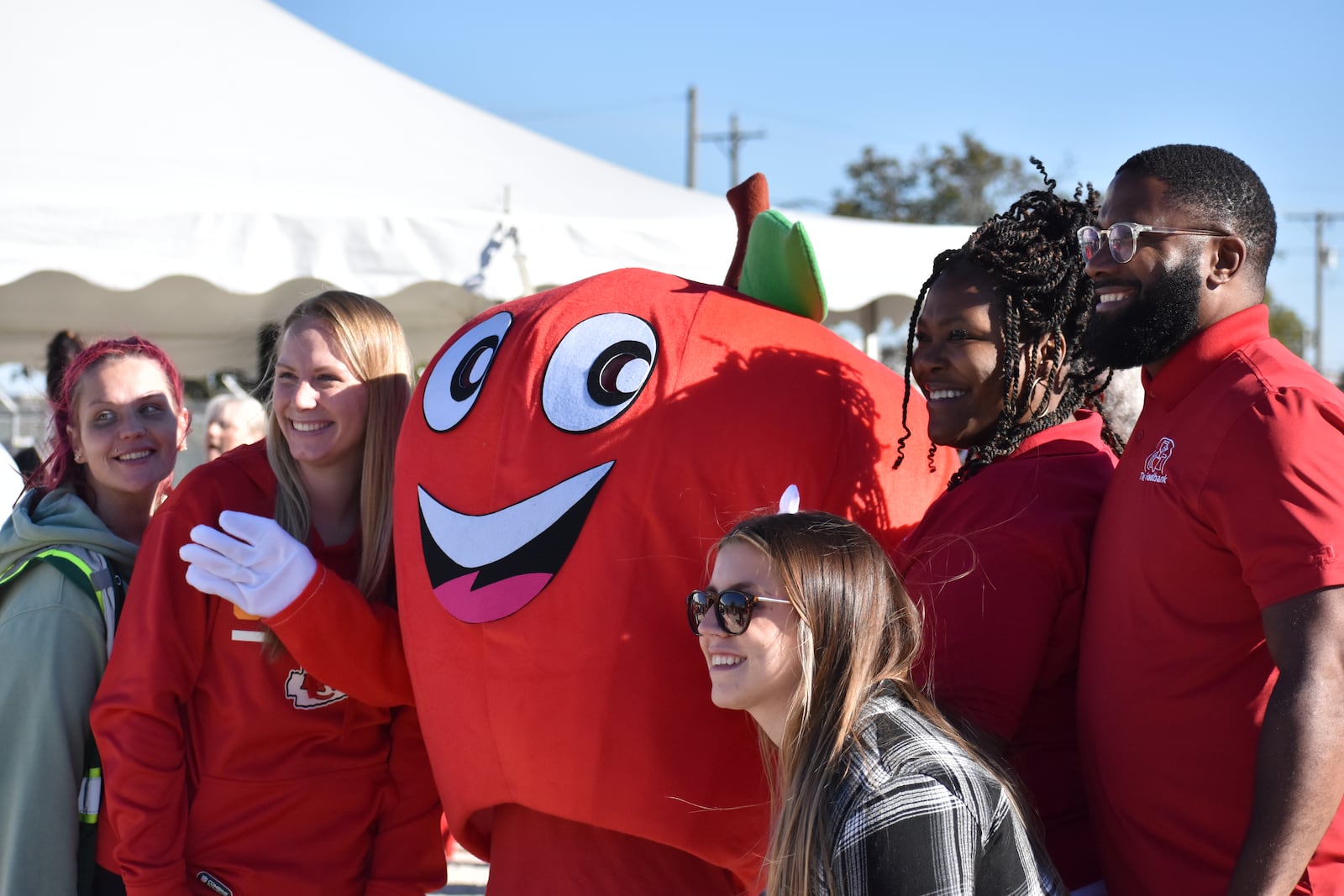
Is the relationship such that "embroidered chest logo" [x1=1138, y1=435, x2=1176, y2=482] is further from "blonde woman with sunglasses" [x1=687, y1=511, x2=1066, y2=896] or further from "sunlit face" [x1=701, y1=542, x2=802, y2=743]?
"sunlit face" [x1=701, y1=542, x2=802, y2=743]

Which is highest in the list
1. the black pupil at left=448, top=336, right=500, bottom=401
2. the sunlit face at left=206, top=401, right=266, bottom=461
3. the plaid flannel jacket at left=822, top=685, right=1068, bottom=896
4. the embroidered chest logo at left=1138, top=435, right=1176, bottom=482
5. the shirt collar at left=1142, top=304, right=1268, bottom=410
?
the shirt collar at left=1142, top=304, right=1268, bottom=410

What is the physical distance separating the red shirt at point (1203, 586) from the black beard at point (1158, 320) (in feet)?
0.09

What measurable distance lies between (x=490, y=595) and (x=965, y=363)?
951mm

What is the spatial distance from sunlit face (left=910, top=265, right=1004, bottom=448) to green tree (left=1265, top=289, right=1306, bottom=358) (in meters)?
28.4

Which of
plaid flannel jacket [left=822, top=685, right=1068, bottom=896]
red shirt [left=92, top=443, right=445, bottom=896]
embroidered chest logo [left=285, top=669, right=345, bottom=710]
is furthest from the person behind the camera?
embroidered chest logo [left=285, top=669, right=345, bottom=710]

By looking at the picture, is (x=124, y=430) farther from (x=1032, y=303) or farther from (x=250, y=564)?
(x=1032, y=303)

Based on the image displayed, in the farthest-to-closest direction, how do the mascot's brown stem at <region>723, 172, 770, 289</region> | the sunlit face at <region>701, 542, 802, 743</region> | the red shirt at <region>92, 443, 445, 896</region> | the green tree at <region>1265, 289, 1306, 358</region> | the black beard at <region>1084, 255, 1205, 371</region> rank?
1. the green tree at <region>1265, 289, 1306, 358</region>
2. the mascot's brown stem at <region>723, 172, 770, 289</region>
3. the red shirt at <region>92, 443, 445, 896</region>
4. the black beard at <region>1084, 255, 1205, 371</region>
5. the sunlit face at <region>701, 542, 802, 743</region>

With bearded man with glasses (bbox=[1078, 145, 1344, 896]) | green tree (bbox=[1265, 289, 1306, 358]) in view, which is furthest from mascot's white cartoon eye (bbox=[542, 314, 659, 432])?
green tree (bbox=[1265, 289, 1306, 358])

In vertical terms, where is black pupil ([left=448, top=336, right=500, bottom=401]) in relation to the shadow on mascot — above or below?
above

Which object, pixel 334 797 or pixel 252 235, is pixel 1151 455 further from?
pixel 252 235

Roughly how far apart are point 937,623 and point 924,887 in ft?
1.70

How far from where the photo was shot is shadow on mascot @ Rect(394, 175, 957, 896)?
2.15 metres

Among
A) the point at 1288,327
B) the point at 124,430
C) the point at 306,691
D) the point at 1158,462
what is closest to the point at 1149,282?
the point at 1158,462

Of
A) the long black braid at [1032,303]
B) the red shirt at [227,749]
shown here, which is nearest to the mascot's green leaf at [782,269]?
the long black braid at [1032,303]
